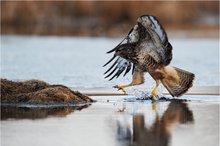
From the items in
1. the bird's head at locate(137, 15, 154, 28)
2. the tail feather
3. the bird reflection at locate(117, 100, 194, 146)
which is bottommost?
the bird reflection at locate(117, 100, 194, 146)

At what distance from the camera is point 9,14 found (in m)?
32.2

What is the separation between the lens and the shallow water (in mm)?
8797

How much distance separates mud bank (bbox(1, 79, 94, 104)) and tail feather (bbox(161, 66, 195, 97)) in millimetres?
1394

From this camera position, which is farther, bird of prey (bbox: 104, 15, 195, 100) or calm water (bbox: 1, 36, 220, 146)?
bird of prey (bbox: 104, 15, 195, 100)

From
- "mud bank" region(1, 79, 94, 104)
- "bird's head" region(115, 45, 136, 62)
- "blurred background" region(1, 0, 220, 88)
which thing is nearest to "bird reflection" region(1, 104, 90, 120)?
"mud bank" region(1, 79, 94, 104)

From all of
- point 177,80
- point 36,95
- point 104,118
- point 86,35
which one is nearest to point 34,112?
point 36,95

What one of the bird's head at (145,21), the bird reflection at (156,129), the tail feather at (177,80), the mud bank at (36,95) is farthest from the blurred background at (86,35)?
the bird reflection at (156,129)

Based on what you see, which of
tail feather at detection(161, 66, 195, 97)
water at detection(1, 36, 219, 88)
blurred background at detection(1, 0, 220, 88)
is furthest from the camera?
blurred background at detection(1, 0, 220, 88)

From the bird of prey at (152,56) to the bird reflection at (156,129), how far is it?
3.36 feet

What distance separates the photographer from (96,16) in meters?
32.7

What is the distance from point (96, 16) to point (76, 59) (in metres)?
12.3

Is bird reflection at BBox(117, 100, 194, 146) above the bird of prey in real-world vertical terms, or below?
below

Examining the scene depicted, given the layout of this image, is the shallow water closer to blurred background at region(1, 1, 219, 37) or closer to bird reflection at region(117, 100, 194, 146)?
bird reflection at region(117, 100, 194, 146)

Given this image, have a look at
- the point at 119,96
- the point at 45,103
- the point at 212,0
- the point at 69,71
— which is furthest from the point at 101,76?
the point at 212,0
